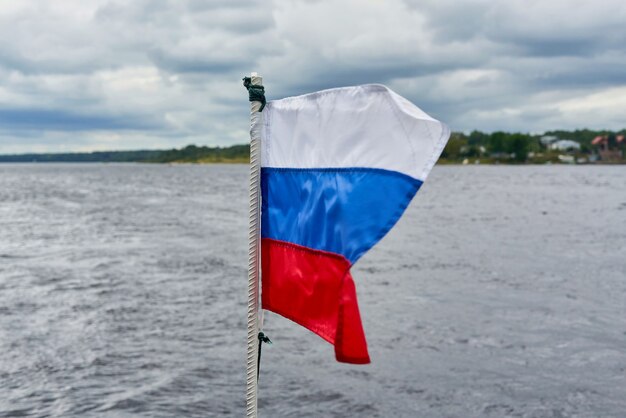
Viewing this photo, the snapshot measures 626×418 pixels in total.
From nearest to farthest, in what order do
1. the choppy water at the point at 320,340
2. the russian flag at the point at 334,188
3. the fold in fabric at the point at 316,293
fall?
the russian flag at the point at 334,188
the fold in fabric at the point at 316,293
the choppy water at the point at 320,340

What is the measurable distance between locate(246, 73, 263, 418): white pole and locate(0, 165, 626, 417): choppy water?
26.7ft

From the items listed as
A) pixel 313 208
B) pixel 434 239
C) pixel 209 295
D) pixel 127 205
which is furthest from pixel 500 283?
pixel 127 205

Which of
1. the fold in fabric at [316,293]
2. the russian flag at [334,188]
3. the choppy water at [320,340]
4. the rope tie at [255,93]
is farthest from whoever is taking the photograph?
the choppy water at [320,340]

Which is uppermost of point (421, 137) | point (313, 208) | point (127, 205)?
point (421, 137)

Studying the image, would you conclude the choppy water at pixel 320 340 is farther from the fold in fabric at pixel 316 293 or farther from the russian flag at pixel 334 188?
the russian flag at pixel 334 188

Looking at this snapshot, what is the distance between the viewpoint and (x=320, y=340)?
1870 centimetres

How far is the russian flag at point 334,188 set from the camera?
4.63m

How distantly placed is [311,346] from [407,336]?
8.95ft

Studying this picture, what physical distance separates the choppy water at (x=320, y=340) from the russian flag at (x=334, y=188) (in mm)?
8724

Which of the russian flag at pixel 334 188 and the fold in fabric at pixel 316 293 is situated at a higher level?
the russian flag at pixel 334 188

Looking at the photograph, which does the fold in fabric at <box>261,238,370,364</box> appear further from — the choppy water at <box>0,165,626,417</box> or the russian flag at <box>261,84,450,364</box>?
the choppy water at <box>0,165,626,417</box>

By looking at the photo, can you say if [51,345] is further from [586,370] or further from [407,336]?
A: [586,370]

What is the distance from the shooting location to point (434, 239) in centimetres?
4294

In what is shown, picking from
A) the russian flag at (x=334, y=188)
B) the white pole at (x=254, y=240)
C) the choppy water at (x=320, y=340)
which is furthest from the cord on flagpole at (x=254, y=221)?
the choppy water at (x=320, y=340)
